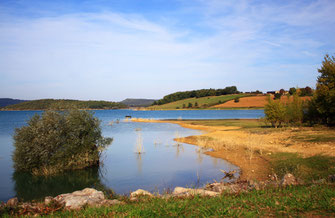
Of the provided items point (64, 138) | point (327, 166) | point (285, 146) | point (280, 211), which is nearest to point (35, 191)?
point (64, 138)

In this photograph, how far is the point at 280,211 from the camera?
221 inches

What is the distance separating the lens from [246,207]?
19.6 ft

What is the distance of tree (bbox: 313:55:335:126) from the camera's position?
24272 millimetres

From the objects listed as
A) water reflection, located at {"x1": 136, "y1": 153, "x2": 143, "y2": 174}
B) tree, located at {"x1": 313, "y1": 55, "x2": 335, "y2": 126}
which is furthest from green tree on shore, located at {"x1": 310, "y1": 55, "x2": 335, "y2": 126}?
water reflection, located at {"x1": 136, "y1": 153, "x2": 143, "y2": 174}

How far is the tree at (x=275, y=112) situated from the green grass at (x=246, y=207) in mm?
24343

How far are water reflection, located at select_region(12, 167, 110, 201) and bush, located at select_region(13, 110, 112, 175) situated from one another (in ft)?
2.09

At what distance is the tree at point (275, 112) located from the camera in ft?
98.3

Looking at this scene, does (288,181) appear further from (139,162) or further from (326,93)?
(326,93)

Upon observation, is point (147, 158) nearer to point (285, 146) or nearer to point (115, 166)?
point (115, 166)

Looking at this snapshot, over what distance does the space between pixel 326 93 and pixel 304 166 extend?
14.7 m

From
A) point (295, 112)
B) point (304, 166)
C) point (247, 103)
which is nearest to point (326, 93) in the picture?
point (295, 112)

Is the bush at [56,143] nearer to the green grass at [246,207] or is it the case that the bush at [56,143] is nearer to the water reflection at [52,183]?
the water reflection at [52,183]

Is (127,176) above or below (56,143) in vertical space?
below

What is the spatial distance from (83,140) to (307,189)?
13412 millimetres
